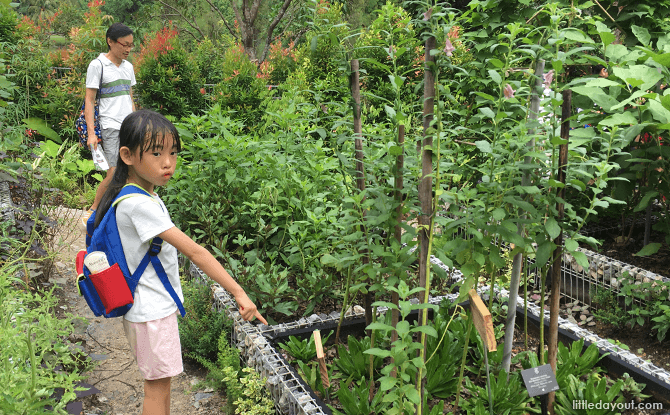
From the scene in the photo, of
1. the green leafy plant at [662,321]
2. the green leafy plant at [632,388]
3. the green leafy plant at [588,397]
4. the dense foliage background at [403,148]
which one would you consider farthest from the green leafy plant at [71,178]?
the green leafy plant at [662,321]

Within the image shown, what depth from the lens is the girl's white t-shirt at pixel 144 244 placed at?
1952 millimetres

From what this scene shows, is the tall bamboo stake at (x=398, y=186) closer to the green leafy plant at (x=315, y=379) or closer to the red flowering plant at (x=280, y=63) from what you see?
the green leafy plant at (x=315, y=379)

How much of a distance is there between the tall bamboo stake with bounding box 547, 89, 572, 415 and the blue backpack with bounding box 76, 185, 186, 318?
1589 mm

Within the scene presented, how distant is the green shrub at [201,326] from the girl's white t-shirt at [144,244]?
0.88 meters

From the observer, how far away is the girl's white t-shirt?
1.95 metres

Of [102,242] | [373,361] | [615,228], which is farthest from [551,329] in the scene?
[615,228]

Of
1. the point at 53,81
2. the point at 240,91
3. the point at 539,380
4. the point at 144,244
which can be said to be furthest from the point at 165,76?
the point at 539,380

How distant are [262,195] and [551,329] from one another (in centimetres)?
206

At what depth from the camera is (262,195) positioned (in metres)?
3.50

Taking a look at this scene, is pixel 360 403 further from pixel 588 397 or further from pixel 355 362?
pixel 588 397

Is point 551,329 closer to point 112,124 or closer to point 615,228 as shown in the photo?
point 615,228

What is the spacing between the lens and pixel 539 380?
78.0 inches

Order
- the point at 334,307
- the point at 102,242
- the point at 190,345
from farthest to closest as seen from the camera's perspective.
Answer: the point at 334,307 → the point at 190,345 → the point at 102,242

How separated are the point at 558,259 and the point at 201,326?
210 centimetres
